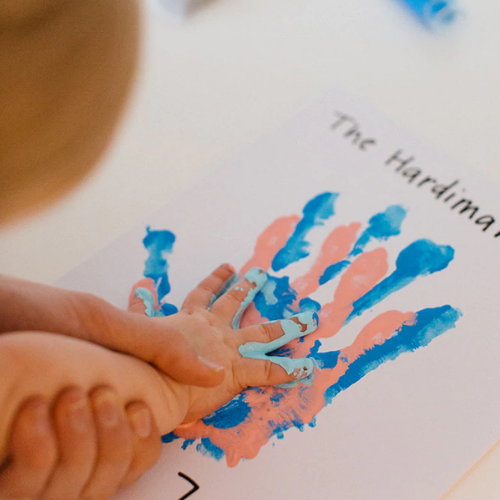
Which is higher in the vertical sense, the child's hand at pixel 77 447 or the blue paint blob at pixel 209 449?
the blue paint blob at pixel 209 449

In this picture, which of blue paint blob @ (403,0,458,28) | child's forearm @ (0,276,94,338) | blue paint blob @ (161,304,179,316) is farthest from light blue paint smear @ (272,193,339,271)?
blue paint blob @ (403,0,458,28)

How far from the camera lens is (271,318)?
0.66 metres

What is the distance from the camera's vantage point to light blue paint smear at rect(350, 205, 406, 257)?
684 millimetres

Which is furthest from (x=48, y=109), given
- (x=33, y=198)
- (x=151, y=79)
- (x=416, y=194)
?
(x=151, y=79)

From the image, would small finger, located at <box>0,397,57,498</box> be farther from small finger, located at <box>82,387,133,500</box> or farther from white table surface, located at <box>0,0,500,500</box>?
white table surface, located at <box>0,0,500,500</box>

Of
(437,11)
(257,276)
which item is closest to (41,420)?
(257,276)

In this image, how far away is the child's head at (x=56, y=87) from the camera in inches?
10.5

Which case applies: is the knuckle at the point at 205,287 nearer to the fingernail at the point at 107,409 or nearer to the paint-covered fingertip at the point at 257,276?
the paint-covered fingertip at the point at 257,276

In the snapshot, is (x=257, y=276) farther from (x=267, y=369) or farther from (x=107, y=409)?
(x=107, y=409)

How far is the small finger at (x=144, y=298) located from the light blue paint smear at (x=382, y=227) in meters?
0.25

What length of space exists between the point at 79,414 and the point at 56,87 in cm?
27

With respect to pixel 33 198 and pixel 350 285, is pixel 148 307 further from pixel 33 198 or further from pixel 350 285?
pixel 33 198

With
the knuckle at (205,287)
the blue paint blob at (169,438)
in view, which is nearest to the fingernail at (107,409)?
the blue paint blob at (169,438)

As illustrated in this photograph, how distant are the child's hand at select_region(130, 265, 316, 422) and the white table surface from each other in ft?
0.67
